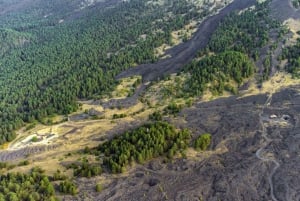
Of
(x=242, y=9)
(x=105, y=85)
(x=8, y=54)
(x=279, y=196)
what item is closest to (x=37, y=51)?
(x=8, y=54)

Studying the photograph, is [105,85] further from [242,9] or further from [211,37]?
[242,9]

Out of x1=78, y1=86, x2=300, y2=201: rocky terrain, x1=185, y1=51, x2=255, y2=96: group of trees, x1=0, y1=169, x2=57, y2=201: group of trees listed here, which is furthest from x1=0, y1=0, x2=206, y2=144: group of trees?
x1=78, y1=86, x2=300, y2=201: rocky terrain

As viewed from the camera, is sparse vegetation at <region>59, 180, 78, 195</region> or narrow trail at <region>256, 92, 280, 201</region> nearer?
sparse vegetation at <region>59, 180, 78, 195</region>

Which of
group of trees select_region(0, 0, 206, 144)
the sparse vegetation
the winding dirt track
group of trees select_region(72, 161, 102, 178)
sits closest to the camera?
the sparse vegetation

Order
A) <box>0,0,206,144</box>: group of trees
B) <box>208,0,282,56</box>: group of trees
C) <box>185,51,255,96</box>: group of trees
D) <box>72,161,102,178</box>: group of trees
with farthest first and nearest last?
<box>208,0,282,56</box>: group of trees
<box>0,0,206,144</box>: group of trees
<box>185,51,255,96</box>: group of trees
<box>72,161,102,178</box>: group of trees

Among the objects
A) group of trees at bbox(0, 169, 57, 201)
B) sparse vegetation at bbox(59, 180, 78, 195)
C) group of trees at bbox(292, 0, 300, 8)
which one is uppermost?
group of trees at bbox(292, 0, 300, 8)

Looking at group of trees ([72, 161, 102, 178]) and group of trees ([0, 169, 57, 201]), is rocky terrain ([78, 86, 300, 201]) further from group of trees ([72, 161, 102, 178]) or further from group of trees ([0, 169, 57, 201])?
group of trees ([0, 169, 57, 201])

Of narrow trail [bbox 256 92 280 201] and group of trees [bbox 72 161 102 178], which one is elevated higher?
group of trees [bbox 72 161 102 178]

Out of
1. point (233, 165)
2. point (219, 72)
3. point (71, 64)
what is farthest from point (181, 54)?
point (233, 165)
